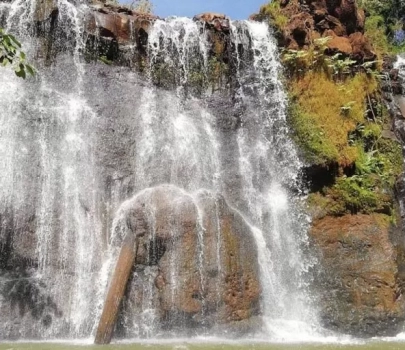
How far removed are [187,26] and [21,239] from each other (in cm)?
925

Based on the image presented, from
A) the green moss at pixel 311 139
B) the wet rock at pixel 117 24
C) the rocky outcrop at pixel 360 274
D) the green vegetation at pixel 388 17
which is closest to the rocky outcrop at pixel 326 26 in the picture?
the green moss at pixel 311 139

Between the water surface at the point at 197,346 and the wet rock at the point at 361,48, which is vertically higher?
the wet rock at the point at 361,48

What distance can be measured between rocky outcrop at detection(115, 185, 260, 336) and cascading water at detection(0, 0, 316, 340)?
0.03 m

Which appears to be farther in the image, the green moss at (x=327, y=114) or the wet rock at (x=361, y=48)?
the wet rock at (x=361, y=48)

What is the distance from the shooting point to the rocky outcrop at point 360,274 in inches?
484

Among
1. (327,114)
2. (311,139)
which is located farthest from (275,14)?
(311,139)

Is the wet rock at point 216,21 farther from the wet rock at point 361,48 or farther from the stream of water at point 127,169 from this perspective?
the wet rock at point 361,48

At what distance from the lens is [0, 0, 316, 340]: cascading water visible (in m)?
11.1

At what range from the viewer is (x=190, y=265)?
10.9 metres

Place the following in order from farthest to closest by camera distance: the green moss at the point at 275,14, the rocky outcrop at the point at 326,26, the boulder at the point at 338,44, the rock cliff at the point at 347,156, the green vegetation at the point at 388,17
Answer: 1. the green vegetation at the point at 388,17
2. the green moss at the point at 275,14
3. the rocky outcrop at the point at 326,26
4. the boulder at the point at 338,44
5. the rock cliff at the point at 347,156

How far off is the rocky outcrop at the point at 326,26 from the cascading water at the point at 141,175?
0.84 meters

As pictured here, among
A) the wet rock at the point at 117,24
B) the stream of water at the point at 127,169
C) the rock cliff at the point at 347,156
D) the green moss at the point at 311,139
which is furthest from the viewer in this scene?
the wet rock at the point at 117,24

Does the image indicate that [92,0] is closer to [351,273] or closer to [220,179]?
[220,179]

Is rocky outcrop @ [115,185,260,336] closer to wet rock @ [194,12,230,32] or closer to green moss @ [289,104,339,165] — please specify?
green moss @ [289,104,339,165]
